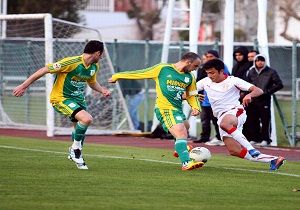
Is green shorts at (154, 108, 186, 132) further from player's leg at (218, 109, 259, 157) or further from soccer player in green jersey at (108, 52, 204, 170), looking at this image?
player's leg at (218, 109, 259, 157)

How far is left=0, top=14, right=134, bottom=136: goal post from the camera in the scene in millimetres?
28688

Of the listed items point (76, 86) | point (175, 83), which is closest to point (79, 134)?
point (76, 86)

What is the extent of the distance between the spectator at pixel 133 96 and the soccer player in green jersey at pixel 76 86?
12.1 meters

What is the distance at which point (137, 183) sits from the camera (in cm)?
1540

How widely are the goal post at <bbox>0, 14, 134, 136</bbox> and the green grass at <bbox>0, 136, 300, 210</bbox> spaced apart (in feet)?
25.1

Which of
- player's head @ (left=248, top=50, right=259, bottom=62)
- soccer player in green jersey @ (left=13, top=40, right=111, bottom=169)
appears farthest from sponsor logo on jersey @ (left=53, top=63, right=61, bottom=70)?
player's head @ (left=248, top=50, right=259, bottom=62)

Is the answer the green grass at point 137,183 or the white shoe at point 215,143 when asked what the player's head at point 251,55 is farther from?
the green grass at point 137,183

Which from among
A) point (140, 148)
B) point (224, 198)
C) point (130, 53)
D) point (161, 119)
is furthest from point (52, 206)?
point (130, 53)

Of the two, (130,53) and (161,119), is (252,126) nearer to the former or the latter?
(161,119)

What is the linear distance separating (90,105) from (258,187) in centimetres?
1518

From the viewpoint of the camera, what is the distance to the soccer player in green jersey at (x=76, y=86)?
58.0 feet

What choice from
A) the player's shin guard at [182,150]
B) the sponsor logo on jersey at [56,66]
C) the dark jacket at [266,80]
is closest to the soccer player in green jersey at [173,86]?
the player's shin guard at [182,150]

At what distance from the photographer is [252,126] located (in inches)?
1000

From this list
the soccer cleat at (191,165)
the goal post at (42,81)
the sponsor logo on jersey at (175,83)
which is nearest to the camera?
the soccer cleat at (191,165)
